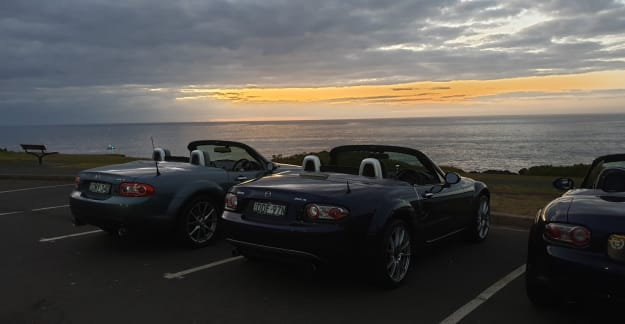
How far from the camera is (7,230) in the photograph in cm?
749

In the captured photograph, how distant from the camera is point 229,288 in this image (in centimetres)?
490

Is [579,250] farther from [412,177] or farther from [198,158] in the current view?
[198,158]

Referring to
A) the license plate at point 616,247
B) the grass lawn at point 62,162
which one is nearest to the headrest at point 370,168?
the license plate at point 616,247

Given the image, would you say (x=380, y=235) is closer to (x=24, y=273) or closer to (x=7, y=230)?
→ (x=24, y=273)

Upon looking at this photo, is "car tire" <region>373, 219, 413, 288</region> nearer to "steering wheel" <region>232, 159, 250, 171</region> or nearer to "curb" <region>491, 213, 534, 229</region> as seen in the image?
"steering wheel" <region>232, 159, 250, 171</region>

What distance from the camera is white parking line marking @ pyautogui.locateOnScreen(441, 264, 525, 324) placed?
4.16 meters

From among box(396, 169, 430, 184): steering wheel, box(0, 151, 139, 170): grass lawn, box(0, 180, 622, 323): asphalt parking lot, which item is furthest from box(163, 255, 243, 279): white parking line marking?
box(0, 151, 139, 170): grass lawn

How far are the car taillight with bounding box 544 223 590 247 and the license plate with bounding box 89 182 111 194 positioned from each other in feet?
15.5

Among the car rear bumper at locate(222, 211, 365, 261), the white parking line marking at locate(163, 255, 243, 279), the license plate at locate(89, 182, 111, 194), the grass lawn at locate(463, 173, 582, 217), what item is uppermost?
the license plate at locate(89, 182, 111, 194)

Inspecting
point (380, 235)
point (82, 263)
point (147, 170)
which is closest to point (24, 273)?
point (82, 263)

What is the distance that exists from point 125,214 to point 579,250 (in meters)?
4.59

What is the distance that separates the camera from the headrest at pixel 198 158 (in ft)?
23.6

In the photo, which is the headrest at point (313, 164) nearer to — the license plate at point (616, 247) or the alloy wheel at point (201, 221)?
the alloy wheel at point (201, 221)

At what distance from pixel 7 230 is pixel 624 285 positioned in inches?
304
